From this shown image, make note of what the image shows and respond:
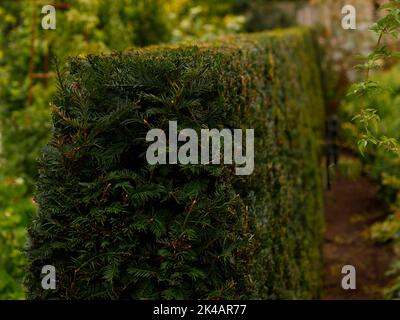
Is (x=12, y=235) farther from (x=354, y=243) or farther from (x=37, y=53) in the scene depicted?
(x=354, y=243)

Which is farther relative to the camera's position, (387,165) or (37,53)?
(387,165)

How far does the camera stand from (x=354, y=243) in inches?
317

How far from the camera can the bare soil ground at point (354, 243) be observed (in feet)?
22.0

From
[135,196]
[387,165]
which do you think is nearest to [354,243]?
[387,165]

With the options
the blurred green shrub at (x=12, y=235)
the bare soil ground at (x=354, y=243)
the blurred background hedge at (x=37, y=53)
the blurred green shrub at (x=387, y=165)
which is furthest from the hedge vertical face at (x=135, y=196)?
the bare soil ground at (x=354, y=243)

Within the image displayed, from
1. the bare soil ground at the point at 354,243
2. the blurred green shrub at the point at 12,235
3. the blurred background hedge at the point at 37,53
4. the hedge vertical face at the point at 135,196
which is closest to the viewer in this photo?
the hedge vertical face at the point at 135,196

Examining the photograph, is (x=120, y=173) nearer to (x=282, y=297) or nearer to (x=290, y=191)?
(x=282, y=297)

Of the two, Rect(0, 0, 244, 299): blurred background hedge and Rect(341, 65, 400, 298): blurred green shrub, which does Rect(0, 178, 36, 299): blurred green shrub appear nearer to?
Rect(0, 0, 244, 299): blurred background hedge

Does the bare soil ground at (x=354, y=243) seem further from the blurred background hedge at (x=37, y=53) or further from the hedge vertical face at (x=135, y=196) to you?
the hedge vertical face at (x=135, y=196)

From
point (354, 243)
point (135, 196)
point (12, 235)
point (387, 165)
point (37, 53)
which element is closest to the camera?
point (135, 196)

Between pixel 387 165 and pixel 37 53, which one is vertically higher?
pixel 37 53

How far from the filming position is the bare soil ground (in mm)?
6703

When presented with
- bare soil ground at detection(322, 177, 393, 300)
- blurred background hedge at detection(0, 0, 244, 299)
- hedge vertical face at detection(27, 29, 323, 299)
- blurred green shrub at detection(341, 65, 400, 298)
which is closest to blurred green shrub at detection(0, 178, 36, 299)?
blurred background hedge at detection(0, 0, 244, 299)

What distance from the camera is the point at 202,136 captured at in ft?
8.53
